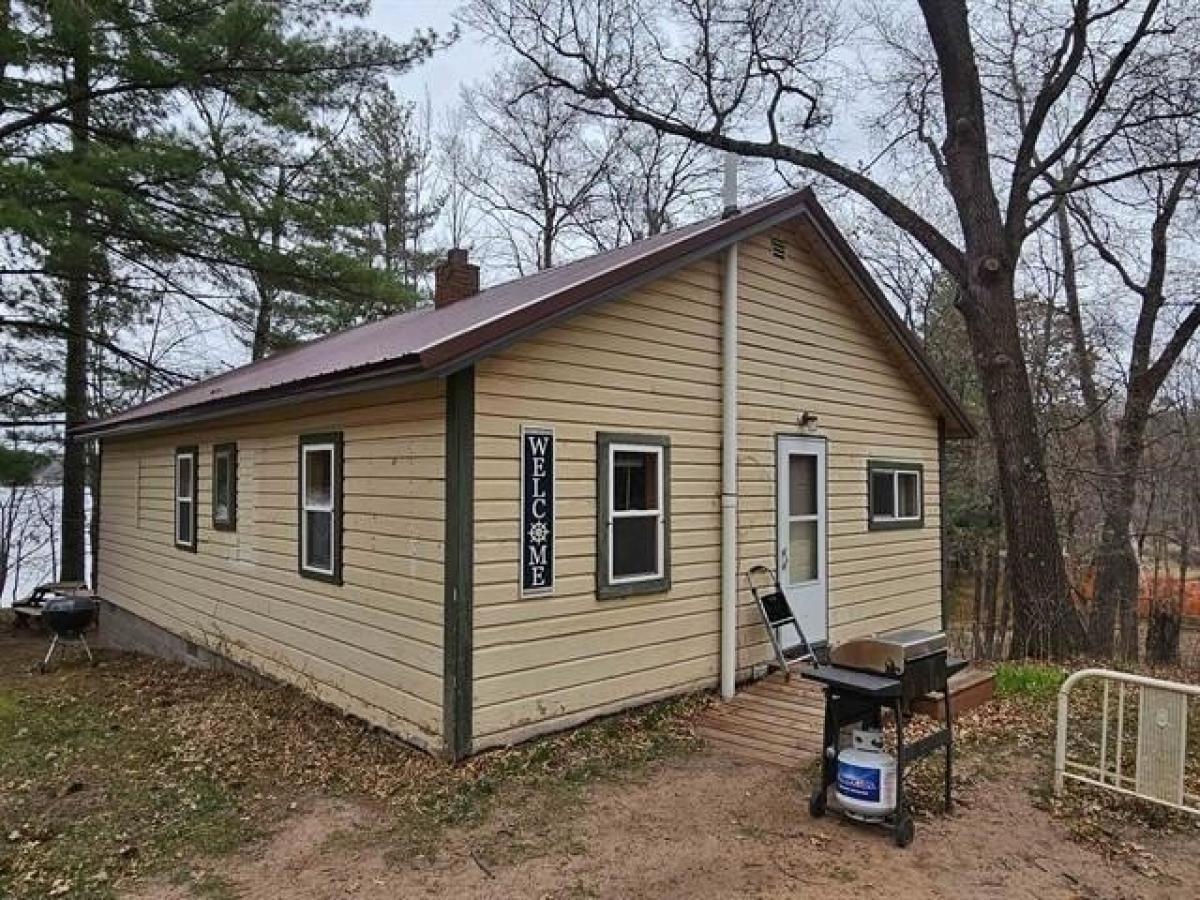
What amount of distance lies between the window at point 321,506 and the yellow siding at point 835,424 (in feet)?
11.4

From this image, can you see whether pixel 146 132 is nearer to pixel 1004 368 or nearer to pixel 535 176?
pixel 535 176

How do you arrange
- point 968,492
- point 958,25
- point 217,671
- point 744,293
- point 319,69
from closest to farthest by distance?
point 744,293 < point 217,671 < point 958,25 < point 319,69 < point 968,492

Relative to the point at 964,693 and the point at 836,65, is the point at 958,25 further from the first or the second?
the point at 964,693

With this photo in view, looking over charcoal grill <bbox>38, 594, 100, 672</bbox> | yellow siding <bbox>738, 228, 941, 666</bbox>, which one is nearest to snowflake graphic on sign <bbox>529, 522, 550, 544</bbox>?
yellow siding <bbox>738, 228, 941, 666</bbox>

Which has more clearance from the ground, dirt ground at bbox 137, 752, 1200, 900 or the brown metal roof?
the brown metal roof

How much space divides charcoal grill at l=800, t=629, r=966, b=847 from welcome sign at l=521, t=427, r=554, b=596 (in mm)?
2026

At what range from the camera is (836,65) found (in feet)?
43.8

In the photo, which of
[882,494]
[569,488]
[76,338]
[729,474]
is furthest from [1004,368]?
[76,338]

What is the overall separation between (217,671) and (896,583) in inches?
299

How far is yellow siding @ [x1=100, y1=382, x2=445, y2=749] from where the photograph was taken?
18.0 ft

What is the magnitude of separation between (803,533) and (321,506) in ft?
15.1

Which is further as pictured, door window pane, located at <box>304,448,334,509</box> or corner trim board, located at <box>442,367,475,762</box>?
door window pane, located at <box>304,448,334,509</box>

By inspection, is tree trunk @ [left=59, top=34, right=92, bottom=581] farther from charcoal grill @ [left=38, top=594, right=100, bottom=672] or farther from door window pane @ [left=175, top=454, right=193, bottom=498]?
charcoal grill @ [left=38, top=594, right=100, bottom=672]

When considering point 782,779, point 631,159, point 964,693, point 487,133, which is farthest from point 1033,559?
point 487,133
